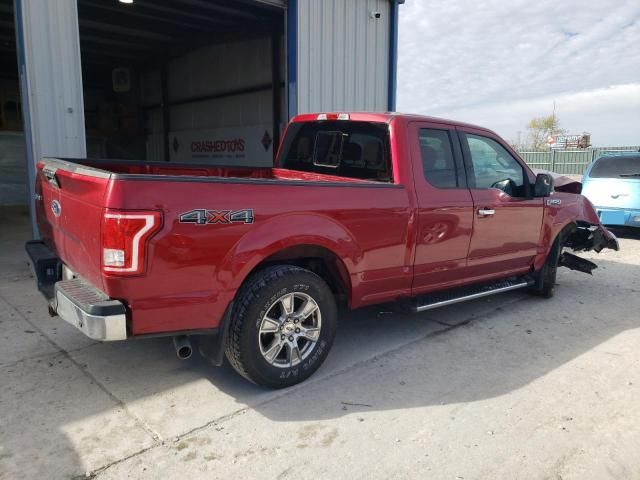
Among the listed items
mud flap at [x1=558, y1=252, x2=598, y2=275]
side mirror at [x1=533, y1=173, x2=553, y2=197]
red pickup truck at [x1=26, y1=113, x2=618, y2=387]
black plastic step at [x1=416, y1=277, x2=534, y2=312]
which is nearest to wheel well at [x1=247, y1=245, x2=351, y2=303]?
red pickup truck at [x1=26, y1=113, x2=618, y2=387]

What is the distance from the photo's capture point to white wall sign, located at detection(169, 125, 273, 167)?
12547 millimetres

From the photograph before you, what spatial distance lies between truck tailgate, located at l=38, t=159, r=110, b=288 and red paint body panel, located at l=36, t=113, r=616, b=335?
1 cm

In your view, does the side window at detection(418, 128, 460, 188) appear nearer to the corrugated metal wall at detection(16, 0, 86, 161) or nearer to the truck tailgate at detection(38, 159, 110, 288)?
the truck tailgate at detection(38, 159, 110, 288)

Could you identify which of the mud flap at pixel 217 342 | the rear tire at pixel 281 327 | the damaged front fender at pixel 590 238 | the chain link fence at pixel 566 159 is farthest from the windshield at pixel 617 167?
the chain link fence at pixel 566 159

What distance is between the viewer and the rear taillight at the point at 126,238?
261cm

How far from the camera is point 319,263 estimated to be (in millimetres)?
3746

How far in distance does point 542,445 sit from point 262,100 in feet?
36.3

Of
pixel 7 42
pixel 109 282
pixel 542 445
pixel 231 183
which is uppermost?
pixel 7 42

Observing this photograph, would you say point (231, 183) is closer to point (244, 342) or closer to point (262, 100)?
point (244, 342)

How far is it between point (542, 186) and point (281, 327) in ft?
10.1

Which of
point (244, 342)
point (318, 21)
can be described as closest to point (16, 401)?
point (244, 342)

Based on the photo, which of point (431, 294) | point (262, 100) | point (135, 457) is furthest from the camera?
point (262, 100)

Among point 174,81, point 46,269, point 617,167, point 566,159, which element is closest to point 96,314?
point 46,269

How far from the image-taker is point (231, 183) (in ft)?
9.72
